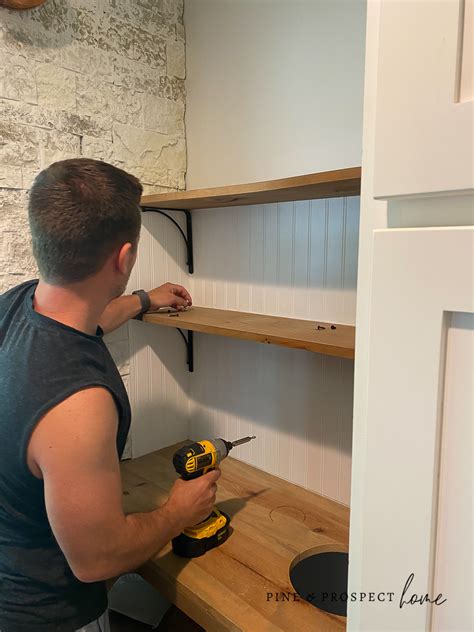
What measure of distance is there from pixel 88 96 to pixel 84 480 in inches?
45.9

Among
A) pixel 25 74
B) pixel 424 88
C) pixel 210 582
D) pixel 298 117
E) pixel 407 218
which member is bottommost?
pixel 210 582

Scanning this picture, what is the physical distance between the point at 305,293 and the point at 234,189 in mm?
376

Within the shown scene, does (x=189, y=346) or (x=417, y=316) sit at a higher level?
(x=417, y=316)

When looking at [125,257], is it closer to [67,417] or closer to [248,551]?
[67,417]

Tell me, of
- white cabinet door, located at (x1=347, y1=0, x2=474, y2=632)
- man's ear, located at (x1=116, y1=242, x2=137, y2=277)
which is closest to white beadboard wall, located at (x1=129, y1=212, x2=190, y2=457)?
man's ear, located at (x1=116, y1=242, x2=137, y2=277)

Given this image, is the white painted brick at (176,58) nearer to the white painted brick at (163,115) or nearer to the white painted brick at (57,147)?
the white painted brick at (163,115)

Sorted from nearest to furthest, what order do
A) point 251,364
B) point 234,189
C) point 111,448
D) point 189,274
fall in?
1. point 111,448
2. point 234,189
3. point 251,364
4. point 189,274

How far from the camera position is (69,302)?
912mm

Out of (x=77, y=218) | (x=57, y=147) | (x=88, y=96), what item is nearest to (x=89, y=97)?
(x=88, y=96)

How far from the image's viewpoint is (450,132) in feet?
1.40

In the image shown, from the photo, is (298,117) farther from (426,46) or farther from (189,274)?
(426,46)

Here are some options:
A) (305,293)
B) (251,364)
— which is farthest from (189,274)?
(305,293)

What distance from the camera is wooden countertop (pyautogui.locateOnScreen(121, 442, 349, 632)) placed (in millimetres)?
969

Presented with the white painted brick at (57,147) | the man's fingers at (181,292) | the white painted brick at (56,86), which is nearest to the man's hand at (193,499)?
the man's fingers at (181,292)
